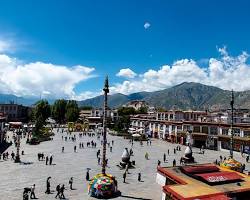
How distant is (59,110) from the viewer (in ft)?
451

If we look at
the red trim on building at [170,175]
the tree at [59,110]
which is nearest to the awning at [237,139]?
the red trim on building at [170,175]

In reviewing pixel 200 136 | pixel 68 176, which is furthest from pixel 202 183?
pixel 200 136

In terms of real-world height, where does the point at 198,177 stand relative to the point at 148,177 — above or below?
above

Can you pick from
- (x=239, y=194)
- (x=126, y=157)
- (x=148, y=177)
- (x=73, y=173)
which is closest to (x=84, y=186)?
(x=73, y=173)

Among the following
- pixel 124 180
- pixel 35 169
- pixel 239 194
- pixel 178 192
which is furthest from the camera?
pixel 35 169

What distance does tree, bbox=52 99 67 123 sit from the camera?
450ft

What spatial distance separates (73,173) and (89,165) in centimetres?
519

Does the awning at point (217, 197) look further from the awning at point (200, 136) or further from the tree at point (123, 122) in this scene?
the tree at point (123, 122)

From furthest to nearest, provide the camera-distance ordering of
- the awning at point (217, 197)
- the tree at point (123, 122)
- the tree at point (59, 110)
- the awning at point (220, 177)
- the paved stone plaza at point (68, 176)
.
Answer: the tree at point (59, 110), the tree at point (123, 122), the paved stone plaza at point (68, 176), the awning at point (220, 177), the awning at point (217, 197)

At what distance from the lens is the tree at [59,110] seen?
13712cm

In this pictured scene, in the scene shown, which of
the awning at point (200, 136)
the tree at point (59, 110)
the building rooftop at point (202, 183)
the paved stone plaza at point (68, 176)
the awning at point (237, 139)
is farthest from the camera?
the tree at point (59, 110)

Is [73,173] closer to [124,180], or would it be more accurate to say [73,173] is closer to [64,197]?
[124,180]

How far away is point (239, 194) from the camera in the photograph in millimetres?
20219

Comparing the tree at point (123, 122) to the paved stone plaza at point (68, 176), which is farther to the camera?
the tree at point (123, 122)
